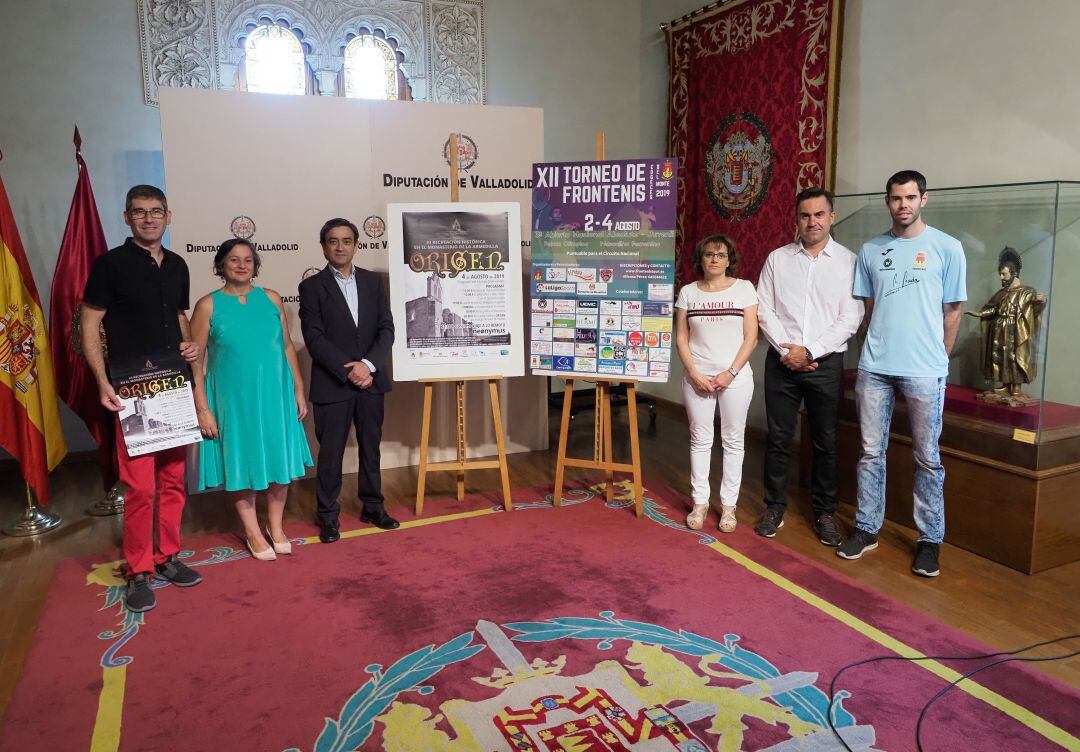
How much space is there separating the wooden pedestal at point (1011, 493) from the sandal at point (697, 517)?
3.65ft

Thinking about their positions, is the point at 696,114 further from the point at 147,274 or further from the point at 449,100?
the point at 147,274

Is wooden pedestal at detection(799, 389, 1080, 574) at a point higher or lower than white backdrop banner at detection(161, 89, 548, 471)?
lower

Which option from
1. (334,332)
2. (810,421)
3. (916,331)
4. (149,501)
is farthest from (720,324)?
(149,501)

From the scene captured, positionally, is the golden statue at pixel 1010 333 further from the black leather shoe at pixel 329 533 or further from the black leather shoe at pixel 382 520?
the black leather shoe at pixel 329 533

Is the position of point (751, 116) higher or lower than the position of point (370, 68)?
lower

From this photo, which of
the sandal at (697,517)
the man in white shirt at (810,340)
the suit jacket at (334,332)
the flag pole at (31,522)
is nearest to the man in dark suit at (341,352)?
the suit jacket at (334,332)

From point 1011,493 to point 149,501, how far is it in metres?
3.57

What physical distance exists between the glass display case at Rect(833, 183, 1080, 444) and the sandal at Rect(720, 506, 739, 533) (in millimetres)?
1120

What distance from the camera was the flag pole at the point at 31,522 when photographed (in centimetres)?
400

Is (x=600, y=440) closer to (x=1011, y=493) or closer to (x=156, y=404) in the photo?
(x=1011, y=493)

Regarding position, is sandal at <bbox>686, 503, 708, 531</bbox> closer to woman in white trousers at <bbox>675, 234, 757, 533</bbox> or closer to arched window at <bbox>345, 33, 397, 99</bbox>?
woman in white trousers at <bbox>675, 234, 757, 533</bbox>

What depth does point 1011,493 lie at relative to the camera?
→ 3.42 m

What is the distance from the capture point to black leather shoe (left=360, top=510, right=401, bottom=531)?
3953 mm

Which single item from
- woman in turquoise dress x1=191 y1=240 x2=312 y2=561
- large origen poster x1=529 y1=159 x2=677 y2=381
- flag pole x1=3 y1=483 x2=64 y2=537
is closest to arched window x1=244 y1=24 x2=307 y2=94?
large origen poster x1=529 y1=159 x2=677 y2=381
